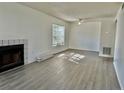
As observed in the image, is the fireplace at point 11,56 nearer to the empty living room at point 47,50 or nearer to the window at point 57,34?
the empty living room at point 47,50

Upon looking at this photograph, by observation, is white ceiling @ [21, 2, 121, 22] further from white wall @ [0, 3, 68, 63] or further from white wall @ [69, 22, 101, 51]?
white wall @ [69, 22, 101, 51]

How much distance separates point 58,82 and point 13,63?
1.94 m

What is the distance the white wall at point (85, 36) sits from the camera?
7.89m

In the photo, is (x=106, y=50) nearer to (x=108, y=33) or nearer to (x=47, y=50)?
(x=108, y=33)

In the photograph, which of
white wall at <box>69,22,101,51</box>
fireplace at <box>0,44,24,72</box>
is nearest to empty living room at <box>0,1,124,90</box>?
fireplace at <box>0,44,24,72</box>

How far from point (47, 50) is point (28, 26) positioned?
1.95 m

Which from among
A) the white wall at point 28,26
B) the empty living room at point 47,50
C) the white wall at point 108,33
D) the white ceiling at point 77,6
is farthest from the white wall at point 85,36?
the white ceiling at point 77,6

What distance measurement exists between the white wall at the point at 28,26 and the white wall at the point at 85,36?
3085mm

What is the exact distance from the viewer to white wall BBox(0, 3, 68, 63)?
3343 millimetres

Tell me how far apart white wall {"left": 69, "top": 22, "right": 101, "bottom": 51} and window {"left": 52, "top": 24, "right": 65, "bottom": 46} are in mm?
1442

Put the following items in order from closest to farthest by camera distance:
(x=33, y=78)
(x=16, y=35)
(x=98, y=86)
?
1. (x=98, y=86)
2. (x=33, y=78)
3. (x=16, y=35)

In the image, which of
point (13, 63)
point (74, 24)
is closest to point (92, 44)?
point (74, 24)

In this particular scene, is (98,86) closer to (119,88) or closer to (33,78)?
(119,88)

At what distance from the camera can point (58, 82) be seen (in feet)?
9.18
